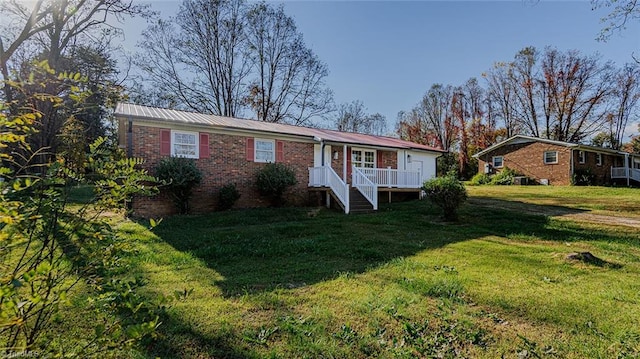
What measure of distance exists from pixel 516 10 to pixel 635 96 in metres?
33.1

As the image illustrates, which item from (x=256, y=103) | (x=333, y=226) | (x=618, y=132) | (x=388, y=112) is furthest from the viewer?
(x=388, y=112)

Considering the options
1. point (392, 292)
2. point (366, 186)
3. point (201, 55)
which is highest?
point (201, 55)

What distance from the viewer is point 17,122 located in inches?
64.4

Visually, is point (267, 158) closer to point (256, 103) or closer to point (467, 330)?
point (467, 330)

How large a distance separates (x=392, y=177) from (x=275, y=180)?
5.90 metres

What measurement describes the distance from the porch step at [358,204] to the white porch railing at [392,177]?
3.45 ft

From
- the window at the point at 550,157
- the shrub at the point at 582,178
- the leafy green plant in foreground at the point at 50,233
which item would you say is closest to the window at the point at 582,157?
the shrub at the point at 582,178

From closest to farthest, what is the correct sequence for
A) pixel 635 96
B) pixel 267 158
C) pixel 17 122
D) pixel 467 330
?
pixel 17 122, pixel 467 330, pixel 267 158, pixel 635 96

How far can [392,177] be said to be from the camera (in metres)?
15.6

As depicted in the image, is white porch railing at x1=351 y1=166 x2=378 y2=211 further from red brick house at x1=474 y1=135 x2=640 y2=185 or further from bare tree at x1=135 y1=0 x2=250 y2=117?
red brick house at x1=474 y1=135 x2=640 y2=185

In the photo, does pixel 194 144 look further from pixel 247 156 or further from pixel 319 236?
pixel 319 236

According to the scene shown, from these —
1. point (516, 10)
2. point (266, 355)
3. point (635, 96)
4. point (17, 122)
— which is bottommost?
point (266, 355)

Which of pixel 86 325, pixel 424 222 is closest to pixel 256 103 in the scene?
pixel 424 222

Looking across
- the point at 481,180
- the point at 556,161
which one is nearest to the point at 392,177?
the point at 481,180
